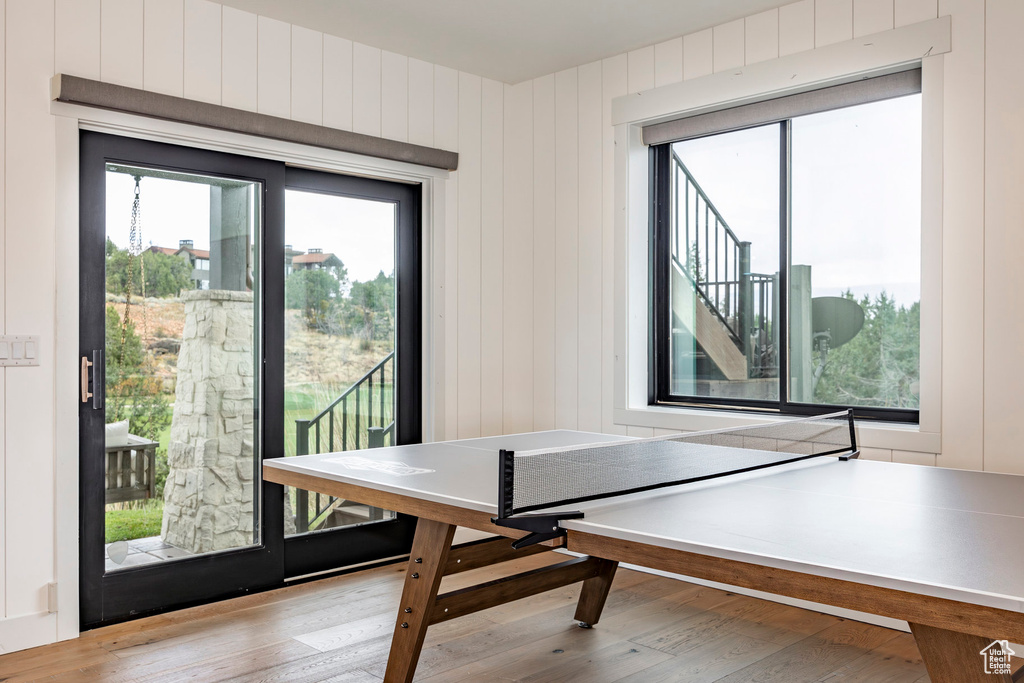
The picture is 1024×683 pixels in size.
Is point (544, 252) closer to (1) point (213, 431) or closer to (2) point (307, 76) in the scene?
(2) point (307, 76)

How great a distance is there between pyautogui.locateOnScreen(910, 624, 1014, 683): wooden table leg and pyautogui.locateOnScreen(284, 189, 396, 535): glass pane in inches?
115

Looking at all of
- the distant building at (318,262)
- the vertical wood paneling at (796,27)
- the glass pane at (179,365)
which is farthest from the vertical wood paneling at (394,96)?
the vertical wood paneling at (796,27)

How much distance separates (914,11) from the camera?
301cm

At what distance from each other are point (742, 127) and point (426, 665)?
274cm

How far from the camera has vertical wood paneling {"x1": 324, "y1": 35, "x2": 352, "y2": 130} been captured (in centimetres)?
370

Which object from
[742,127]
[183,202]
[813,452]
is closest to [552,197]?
[742,127]

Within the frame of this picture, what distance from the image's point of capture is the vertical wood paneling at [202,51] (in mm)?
3232

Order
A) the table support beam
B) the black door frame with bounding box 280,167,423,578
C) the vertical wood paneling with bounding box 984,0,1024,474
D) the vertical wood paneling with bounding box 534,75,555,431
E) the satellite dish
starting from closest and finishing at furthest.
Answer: the table support beam
the vertical wood paneling with bounding box 984,0,1024,474
the satellite dish
the black door frame with bounding box 280,167,423,578
the vertical wood paneling with bounding box 534,75,555,431

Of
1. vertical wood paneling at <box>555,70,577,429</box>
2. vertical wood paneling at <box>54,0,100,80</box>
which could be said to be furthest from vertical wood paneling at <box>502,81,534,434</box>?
vertical wood paneling at <box>54,0,100,80</box>

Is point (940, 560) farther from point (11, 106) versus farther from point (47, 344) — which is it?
point (11, 106)

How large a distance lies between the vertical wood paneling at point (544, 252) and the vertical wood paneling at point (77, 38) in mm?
2270

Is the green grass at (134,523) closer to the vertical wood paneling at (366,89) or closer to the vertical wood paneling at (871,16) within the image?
the vertical wood paneling at (366,89)

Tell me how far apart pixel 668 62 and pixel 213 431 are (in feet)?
9.17

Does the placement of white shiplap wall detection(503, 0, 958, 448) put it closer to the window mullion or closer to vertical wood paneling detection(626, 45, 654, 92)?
vertical wood paneling detection(626, 45, 654, 92)
